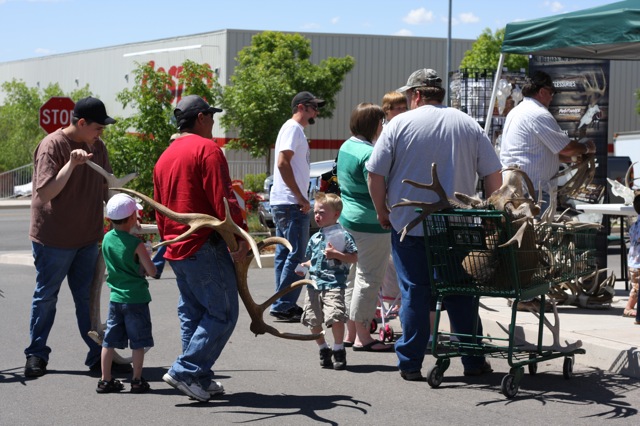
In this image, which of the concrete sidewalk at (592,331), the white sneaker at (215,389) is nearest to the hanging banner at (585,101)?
the concrete sidewalk at (592,331)

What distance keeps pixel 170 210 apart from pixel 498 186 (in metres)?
2.46

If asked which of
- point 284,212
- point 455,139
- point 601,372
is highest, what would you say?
point 455,139

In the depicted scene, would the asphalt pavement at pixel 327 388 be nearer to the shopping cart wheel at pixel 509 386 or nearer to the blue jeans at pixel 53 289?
the shopping cart wheel at pixel 509 386

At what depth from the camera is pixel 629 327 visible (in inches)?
365

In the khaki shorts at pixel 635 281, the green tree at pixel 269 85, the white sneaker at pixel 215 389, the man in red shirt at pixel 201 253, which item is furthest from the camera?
the green tree at pixel 269 85

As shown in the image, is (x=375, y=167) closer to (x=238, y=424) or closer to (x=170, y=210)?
(x=170, y=210)

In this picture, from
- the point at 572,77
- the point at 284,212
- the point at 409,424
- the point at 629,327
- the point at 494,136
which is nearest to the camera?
the point at 409,424

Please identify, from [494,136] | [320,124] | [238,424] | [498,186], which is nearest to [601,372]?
[498,186]

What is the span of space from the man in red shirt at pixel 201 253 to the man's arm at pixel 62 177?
0.86 m

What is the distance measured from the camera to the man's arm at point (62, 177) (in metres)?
7.60

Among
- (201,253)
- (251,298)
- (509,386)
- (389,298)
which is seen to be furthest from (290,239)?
(509,386)

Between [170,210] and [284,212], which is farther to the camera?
[284,212]

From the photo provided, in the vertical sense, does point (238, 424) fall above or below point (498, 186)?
below

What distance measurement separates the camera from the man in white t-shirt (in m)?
10.5
